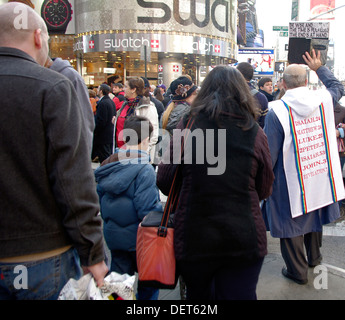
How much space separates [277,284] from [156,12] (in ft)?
86.6

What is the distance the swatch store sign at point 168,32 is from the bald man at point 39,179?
26489 millimetres

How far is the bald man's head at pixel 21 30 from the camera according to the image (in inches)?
70.9

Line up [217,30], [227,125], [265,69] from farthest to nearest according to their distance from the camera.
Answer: [265,69] → [217,30] → [227,125]

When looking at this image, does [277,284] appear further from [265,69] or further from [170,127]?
[265,69]

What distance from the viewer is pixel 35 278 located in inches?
67.9

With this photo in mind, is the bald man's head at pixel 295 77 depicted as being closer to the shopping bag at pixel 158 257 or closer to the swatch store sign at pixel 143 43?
the shopping bag at pixel 158 257

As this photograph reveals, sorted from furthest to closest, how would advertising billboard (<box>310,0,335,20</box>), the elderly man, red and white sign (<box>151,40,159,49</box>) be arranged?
advertising billboard (<box>310,0,335,20</box>), red and white sign (<box>151,40,159,49</box>), the elderly man

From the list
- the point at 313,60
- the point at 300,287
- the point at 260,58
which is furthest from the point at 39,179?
the point at 260,58

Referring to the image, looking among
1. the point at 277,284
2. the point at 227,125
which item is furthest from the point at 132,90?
the point at 227,125

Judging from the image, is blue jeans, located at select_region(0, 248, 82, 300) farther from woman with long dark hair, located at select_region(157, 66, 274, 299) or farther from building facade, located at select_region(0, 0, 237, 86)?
building facade, located at select_region(0, 0, 237, 86)

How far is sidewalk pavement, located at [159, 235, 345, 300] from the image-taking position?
3633mm

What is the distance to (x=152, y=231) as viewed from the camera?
2381 millimetres

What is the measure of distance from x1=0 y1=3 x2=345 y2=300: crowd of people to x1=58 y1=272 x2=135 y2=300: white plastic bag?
0.18 ft

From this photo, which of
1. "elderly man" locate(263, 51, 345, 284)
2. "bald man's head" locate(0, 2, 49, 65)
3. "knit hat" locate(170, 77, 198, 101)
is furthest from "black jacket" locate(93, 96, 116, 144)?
"bald man's head" locate(0, 2, 49, 65)
